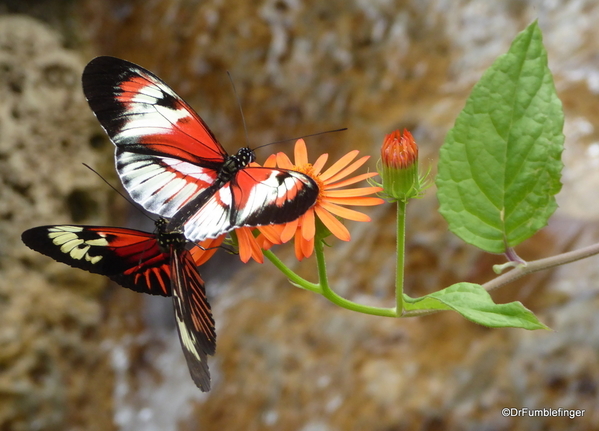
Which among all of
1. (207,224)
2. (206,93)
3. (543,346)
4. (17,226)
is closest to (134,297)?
(17,226)

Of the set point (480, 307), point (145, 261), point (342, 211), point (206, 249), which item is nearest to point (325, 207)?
point (342, 211)

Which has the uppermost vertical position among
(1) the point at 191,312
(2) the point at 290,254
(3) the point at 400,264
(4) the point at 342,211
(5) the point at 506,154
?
(2) the point at 290,254

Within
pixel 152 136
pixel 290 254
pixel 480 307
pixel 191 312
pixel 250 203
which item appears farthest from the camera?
pixel 290 254

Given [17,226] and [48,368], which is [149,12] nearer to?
[17,226]

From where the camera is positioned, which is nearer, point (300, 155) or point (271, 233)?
point (271, 233)

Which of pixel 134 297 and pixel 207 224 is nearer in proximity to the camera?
pixel 207 224

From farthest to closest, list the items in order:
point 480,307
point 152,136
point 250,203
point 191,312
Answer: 1. point 152,136
2. point 191,312
3. point 250,203
4. point 480,307

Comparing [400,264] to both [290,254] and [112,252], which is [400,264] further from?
[290,254]

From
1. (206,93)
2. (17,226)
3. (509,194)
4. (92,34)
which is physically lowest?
(509,194)
